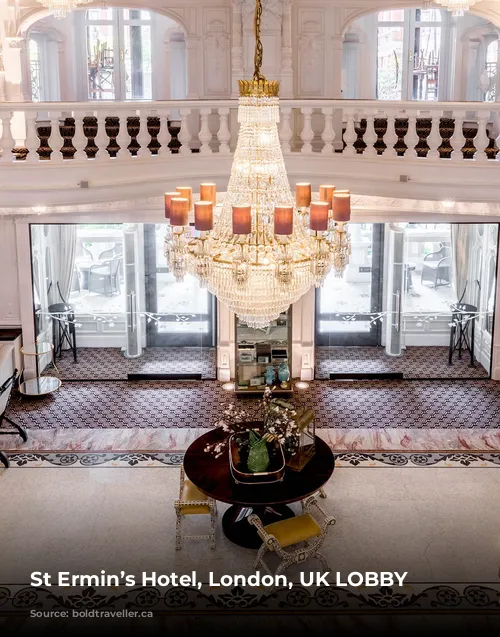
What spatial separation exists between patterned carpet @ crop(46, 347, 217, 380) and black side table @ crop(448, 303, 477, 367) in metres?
3.35

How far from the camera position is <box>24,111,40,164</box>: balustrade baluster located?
8391 millimetres

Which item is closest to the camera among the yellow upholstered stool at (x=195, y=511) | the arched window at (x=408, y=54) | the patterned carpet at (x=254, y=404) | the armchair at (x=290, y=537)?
the armchair at (x=290, y=537)

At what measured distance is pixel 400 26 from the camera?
12.8 metres

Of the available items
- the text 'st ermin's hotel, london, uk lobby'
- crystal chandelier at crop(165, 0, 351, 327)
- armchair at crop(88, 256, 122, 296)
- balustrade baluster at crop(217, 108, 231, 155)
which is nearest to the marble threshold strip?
the text 'st ermin's hotel, london, uk lobby'

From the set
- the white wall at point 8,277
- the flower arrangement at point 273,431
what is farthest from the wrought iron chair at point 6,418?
the flower arrangement at point 273,431

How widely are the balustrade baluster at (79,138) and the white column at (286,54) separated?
236cm

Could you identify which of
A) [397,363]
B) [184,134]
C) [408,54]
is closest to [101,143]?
[184,134]

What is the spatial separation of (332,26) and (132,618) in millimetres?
7447

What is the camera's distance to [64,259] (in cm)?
1145

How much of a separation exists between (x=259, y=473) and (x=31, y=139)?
4.01 m

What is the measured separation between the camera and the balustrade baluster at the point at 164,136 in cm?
859

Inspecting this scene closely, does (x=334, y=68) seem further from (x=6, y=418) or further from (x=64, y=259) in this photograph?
(x=6, y=418)

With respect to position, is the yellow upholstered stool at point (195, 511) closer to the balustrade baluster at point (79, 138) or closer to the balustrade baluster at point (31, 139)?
the balustrade baluster at point (79, 138)

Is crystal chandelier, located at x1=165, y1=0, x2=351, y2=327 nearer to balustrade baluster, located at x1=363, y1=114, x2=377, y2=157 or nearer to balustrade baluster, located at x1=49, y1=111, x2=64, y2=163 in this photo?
balustrade baluster, located at x1=363, y1=114, x2=377, y2=157
